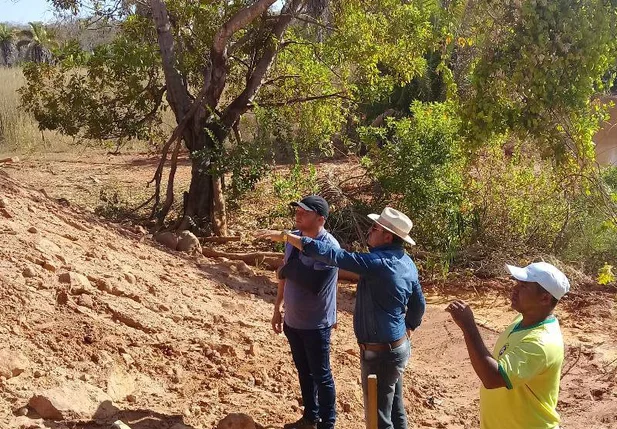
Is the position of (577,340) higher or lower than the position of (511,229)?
lower

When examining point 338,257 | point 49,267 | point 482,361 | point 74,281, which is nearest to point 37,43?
point 49,267

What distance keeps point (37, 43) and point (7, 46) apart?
2118cm

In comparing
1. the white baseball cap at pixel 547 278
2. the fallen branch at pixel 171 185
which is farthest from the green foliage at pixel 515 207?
the white baseball cap at pixel 547 278

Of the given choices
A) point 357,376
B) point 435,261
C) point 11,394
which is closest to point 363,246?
point 435,261

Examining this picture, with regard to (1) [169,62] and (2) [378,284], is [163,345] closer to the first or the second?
(2) [378,284]

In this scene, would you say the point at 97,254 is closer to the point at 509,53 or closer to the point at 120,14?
the point at 509,53

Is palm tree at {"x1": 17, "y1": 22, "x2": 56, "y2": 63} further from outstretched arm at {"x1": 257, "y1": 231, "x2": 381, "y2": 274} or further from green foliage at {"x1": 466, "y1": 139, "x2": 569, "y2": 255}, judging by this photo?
outstretched arm at {"x1": 257, "y1": 231, "x2": 381, "y2": 274}

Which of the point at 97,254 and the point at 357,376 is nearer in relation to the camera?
the point at 357,376

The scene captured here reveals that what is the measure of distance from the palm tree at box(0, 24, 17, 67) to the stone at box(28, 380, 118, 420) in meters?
38.2

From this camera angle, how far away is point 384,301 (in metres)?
4.01

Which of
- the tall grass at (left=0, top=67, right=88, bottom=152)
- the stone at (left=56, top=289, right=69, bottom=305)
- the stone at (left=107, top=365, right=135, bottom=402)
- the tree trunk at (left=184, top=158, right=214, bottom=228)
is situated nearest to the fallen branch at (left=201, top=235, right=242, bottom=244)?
the tree trunk at (left=184, top=158, right=214, bottom=228)

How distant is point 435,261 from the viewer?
32.4 ft

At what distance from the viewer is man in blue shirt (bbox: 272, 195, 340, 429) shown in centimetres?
441

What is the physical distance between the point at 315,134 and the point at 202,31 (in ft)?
8.05
